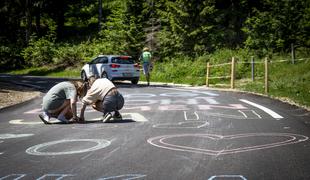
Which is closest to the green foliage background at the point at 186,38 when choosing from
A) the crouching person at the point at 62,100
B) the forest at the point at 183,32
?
the forest at the point at 183,32

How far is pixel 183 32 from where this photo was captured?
113 feet

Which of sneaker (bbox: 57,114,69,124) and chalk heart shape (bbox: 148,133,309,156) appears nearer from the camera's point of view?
chalk heart shape (bbox: 148,133,309,156)

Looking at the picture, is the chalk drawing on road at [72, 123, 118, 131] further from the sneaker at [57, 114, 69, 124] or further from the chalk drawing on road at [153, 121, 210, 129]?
the chalk drawing on road at [153, 121, 210, 129]

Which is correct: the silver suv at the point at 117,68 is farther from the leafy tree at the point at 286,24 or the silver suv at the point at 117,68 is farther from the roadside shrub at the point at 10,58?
the roadside shrub at the point at 10,58

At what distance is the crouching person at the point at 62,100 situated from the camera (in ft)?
32.0

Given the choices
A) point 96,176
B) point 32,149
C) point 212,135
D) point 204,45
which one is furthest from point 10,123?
point 204,45

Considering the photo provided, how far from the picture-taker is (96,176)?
5.11m

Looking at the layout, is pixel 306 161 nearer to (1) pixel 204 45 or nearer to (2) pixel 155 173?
(2) pixel 155 173

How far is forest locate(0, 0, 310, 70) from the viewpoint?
2812 centimetres

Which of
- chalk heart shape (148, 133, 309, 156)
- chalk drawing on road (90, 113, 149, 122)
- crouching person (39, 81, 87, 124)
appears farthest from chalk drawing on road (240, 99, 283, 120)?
crouching person (39, 81, 87, 124)

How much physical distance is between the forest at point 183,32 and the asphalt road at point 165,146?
16.4 metres

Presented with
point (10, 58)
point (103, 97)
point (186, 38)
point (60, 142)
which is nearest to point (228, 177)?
point (60, 142)

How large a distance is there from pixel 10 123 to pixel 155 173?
19.6 ft

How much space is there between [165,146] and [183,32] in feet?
92.4
